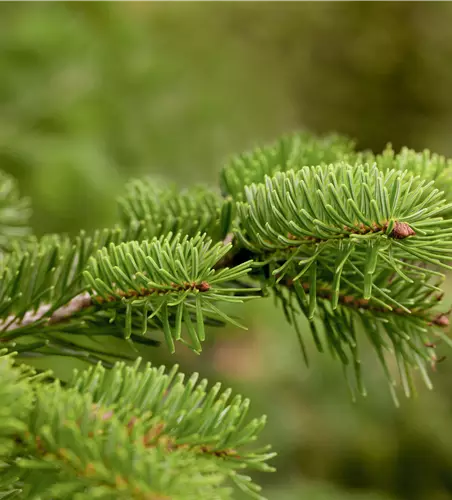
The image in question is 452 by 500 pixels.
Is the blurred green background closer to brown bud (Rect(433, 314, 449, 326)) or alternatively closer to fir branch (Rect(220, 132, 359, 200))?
fir branch (Rect(220, 132, 359, 200))

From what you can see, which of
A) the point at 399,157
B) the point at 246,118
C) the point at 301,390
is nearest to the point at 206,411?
the point at 399,157

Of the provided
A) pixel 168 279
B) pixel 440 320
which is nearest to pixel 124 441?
pixel 168 279

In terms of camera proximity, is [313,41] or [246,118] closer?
[246,118]

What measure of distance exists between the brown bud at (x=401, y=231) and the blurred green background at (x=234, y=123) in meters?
0.74

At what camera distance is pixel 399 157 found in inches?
14.1

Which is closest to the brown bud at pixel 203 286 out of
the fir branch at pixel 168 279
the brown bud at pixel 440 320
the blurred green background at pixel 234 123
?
the fir branch at pixel 168 279

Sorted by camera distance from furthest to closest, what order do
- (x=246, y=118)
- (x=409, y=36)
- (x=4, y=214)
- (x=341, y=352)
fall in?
(x=409, y=36)
(x=246, y=118)
(x=4, y=214)
(x=341, y=352)

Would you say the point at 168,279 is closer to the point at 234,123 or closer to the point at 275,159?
the point at 275,159

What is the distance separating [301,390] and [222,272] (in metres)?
1.26

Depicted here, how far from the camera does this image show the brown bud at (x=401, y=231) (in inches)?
10.2

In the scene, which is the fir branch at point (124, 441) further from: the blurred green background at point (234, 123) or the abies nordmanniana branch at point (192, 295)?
the blurred green background at point (234, 123)

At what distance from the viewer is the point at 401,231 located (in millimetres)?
260

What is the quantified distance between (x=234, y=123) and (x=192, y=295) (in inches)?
55.5

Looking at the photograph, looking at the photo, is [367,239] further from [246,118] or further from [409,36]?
[409,36]
